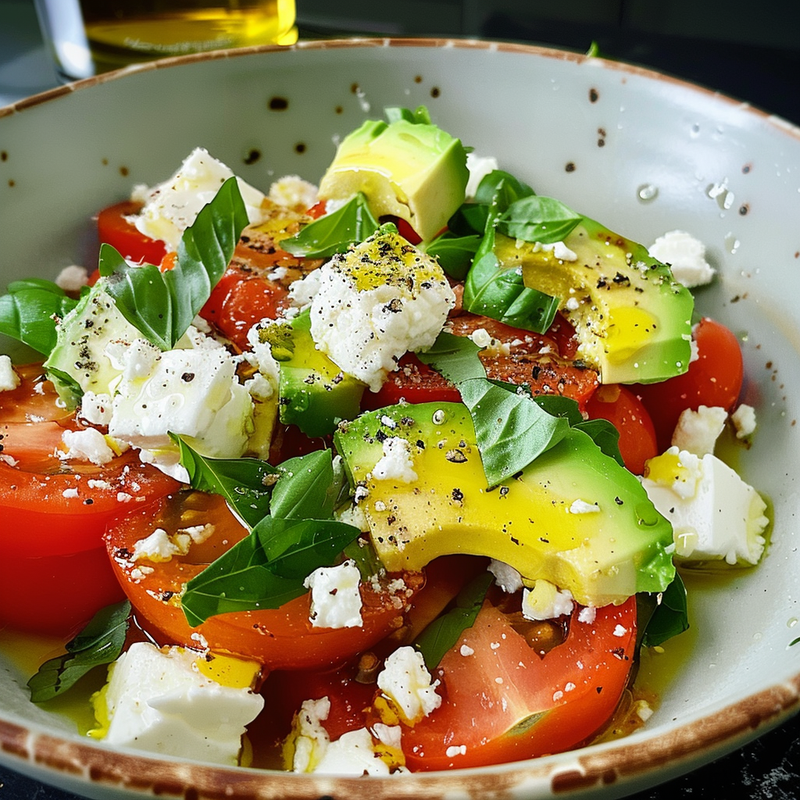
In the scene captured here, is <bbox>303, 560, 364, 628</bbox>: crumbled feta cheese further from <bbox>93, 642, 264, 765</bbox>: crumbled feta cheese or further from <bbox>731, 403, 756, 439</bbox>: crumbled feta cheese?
<bbox>731, 403, 756, 439</bbox>: crumbled feta cheese

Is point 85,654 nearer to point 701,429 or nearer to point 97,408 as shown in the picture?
point 97,408

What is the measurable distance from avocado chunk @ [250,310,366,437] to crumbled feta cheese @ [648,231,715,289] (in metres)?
0.68

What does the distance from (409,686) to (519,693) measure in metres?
0.13

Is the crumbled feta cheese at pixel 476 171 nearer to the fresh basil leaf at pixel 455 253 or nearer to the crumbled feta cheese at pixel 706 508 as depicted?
the fresh basil leaf at pixel 455 253

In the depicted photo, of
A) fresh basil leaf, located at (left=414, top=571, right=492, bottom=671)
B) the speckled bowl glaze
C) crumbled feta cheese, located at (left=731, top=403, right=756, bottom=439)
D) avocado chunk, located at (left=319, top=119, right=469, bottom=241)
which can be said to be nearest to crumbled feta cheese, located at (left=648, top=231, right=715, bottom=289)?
the speckled bowl glaze

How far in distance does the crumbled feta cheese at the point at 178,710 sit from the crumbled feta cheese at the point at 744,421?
0.91 m

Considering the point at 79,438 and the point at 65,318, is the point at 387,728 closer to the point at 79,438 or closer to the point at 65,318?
the point at 79,438

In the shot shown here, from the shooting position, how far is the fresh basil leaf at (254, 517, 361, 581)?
3.31 feet

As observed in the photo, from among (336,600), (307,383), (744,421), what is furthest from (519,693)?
(744,421)

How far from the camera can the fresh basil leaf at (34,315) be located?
1.38 meters

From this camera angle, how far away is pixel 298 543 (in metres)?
1.01

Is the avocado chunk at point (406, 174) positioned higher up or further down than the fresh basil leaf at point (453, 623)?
higher up

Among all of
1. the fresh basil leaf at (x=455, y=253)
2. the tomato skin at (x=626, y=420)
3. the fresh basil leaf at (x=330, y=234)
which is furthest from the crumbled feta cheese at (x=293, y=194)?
the tomato skin at (x=626, y=420)

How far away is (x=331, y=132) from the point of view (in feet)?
6.29
